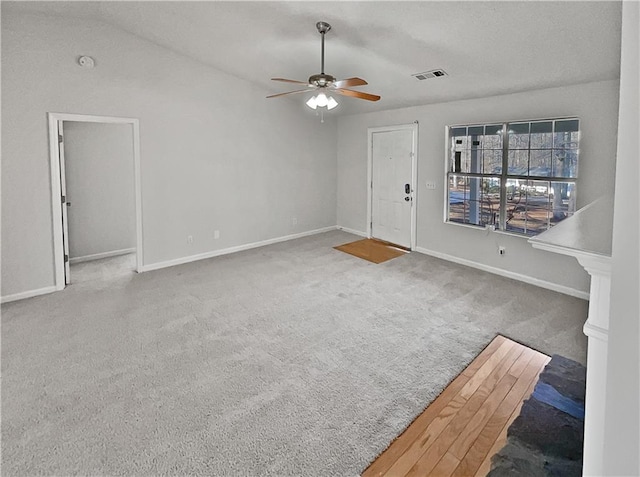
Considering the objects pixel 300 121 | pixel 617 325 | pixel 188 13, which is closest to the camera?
pixel 617 325

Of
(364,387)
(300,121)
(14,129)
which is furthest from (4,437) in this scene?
(300,121)

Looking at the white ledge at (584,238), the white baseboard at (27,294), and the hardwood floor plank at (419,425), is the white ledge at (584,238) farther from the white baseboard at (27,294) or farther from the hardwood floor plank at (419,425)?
the white baseboard at (27,294)

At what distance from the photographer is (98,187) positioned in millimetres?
5656

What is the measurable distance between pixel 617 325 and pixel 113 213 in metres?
6.51

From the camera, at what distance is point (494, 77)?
159 inches

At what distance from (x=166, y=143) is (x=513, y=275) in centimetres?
494

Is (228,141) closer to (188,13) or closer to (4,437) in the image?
(188,13)

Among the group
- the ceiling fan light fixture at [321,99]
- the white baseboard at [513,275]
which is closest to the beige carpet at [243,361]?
the white baseboard at [513,275]

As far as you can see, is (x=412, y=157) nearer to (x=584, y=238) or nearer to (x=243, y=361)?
(x=243, y=361)

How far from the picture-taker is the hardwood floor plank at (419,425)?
74.8 inches

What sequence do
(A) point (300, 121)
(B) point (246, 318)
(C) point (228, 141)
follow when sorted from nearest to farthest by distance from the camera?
(B) point (246, 318), (C) point (228, 141), (A) point (300, 121)

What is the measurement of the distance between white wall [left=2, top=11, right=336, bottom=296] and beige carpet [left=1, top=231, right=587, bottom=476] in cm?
79

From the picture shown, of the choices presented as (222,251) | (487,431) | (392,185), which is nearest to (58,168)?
(222,251)

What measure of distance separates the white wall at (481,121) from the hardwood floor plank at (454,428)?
227cm
